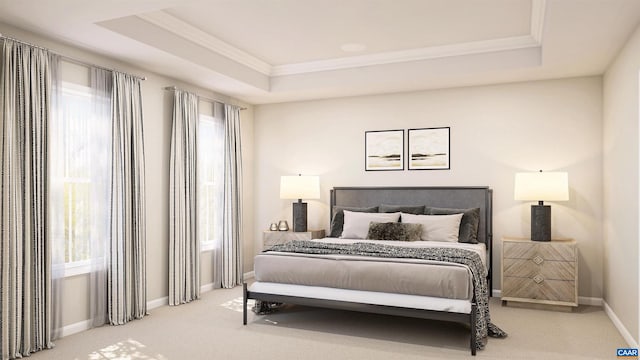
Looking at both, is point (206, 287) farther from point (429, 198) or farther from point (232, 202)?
point (429, 198)

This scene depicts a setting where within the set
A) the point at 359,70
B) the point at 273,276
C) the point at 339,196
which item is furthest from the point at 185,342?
the point at 359,70

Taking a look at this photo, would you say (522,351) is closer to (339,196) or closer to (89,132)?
(339,196)

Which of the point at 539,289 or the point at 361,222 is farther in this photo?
the point at 361,222

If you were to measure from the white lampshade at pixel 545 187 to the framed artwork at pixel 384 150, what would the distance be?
1554 mm

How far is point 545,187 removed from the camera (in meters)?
5.08

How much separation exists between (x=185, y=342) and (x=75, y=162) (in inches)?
70.8

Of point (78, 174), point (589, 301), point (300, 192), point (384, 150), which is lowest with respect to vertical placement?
point (589, 301)

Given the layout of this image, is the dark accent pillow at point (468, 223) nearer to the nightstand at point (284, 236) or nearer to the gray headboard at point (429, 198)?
the gray headboard at point (429, 198)

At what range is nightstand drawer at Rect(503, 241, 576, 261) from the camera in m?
4.94

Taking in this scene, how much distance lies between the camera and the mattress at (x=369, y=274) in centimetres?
381

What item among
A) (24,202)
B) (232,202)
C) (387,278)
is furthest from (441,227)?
(24,202)

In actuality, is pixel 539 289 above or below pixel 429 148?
below

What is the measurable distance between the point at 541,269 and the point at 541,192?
0.78 metres

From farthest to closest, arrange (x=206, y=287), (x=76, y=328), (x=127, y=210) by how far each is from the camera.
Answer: (x=206, y=287)
(x=127, y=210)
(x=76, y=328)
